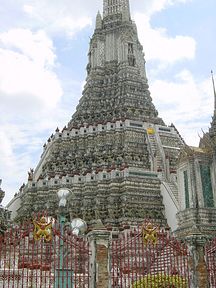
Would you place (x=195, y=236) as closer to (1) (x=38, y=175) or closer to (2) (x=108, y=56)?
(1) (x=38, y=175)

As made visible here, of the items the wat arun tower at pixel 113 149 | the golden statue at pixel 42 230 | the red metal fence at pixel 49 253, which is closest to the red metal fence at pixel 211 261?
the red metal fence at pixel 49 253

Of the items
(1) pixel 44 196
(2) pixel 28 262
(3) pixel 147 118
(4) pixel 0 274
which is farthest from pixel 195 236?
(3) pixel 147 118

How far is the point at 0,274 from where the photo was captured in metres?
14.5

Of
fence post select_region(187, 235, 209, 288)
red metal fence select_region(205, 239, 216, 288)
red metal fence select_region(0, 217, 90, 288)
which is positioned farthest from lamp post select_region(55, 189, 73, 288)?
red metal fence select_region(205, 239, 216, 288)

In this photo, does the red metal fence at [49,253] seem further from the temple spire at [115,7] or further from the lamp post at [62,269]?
the temple spire at [115,7]

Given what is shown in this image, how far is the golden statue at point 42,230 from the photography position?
44.7 ft

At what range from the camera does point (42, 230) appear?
13.6 meters

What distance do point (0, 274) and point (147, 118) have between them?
116 ft

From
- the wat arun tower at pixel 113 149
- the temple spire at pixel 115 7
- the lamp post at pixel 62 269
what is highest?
the temple spire at pixel 115 7

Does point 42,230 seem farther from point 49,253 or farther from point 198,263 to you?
point 198,263

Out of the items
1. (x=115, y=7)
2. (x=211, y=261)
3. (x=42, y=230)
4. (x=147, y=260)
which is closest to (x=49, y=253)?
(x=42, y=230)

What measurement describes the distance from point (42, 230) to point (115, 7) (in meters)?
51.2

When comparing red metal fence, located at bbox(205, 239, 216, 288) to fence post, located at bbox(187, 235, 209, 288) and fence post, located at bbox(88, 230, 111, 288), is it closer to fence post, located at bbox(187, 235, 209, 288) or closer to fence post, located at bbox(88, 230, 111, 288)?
fence post, located at bbox(187, 235, 209, 288)

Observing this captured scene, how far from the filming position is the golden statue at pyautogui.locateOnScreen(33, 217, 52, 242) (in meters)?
13.6
